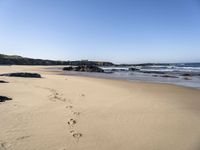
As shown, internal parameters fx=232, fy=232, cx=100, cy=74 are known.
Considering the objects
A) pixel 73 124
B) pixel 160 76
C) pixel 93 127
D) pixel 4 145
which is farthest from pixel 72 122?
pixel 160 76

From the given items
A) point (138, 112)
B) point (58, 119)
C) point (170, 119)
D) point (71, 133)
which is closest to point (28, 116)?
point (58, 119)

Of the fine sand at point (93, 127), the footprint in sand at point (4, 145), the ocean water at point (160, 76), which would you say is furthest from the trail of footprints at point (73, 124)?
the ocean water at point (160, 76)

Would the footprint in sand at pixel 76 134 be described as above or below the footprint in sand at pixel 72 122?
above

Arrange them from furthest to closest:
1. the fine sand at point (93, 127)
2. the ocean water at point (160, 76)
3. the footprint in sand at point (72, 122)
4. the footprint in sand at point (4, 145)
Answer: the ocean water at point (160, 76) < the footprint in sand at point (72, 122) < the fine sand at point (93, 127) < the footprint in sand at point (4, 145)

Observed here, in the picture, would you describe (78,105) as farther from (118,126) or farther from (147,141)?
(147,141)

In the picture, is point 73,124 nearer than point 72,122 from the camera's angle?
Yes

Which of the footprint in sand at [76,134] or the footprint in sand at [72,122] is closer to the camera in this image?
the footprint in sand at [76,134]

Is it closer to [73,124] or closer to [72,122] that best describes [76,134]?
[73,124]

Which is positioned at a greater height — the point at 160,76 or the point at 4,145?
the point at 4,145

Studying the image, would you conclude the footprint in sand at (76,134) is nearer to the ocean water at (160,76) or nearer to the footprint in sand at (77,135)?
the footprint in sand at (77,135)

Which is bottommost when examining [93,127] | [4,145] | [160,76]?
[160,76]

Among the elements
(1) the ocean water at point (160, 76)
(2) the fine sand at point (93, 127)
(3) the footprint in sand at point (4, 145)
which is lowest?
(1) the ocean water at point (160, 76)

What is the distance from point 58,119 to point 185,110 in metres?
4.63

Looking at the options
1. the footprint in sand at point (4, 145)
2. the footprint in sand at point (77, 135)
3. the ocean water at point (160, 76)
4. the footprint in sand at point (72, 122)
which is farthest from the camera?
the ocean water at point (160, 76)
